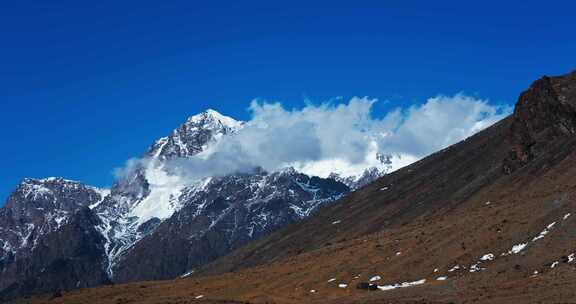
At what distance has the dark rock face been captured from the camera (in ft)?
462

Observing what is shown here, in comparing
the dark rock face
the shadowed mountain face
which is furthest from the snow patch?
the dark rock face

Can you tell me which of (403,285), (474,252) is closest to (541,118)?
(474,252)

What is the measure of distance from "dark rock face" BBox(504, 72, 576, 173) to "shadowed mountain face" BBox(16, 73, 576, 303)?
272 mm

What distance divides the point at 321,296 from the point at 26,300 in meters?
43.5

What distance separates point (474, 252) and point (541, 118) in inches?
3330

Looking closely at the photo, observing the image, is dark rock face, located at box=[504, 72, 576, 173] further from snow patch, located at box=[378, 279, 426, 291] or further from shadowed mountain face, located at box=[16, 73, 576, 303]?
snow patch, located at box=[378, 279, 426, 291]

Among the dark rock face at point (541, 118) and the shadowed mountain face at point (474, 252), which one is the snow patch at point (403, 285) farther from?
the dark rock face at point (541, 118)

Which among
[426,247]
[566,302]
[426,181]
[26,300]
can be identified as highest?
[426,181]

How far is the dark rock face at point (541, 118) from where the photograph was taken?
14075 cm

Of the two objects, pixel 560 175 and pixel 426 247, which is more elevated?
pixel 560 175

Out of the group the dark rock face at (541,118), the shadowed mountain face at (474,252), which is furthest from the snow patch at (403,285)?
the dark rock face at (541,118)

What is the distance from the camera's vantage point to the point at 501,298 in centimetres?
5491

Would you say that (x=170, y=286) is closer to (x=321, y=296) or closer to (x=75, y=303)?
(x=75, y=303)

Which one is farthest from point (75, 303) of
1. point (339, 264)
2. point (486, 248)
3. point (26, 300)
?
point (486, 248)
